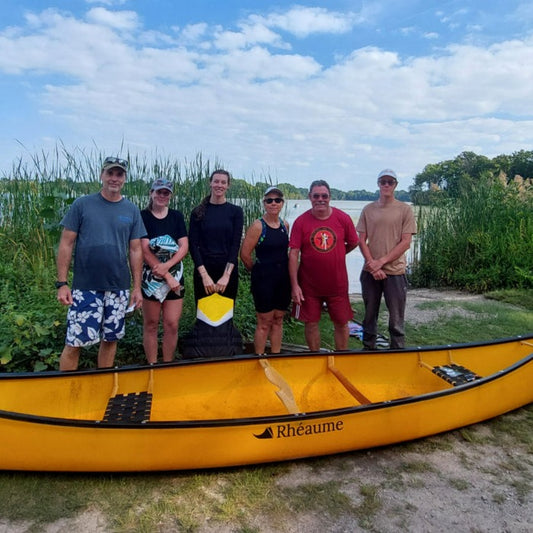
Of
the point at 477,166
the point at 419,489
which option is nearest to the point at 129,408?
the point at 419,489

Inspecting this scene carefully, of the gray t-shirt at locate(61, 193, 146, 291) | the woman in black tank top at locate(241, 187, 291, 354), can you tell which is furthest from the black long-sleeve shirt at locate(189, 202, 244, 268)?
the gray t-shirt at locate(61, 193, 146, 291)

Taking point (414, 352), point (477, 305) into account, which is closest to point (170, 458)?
point (414, 352)

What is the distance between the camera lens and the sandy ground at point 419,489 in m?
2.25

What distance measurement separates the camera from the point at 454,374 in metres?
3.45

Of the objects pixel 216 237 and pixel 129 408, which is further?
pixel 216 237

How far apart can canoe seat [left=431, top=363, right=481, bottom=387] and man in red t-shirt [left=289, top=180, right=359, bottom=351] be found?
34.3 inches

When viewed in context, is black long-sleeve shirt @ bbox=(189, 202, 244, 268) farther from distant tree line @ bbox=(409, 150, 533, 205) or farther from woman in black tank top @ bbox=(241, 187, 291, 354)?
distant tree line @ bbox=(409, 150, 533, 205)

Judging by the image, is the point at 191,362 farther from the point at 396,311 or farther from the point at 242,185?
the point at 242,185

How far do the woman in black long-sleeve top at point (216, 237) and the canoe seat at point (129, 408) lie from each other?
1.12 meters

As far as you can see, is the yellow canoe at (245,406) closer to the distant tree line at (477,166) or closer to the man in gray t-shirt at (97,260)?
the man in gray t-shirt at (97,260)

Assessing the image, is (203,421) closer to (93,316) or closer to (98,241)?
(93,316)

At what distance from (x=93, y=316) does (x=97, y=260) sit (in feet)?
1.37

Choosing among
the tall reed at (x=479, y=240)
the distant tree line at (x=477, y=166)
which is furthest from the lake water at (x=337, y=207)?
the distant tree line at (x=477, y=166)

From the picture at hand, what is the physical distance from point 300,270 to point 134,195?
3353mm
